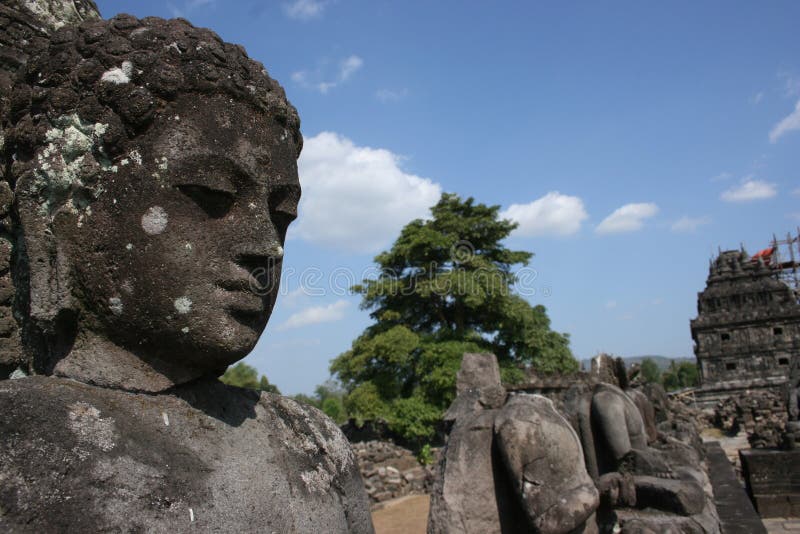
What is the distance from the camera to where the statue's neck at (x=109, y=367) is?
1.62 meters

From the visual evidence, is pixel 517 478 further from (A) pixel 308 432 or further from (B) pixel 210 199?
(B) pixel 210 199

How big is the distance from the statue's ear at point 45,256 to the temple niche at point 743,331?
39.1 m

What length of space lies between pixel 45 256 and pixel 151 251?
29cm

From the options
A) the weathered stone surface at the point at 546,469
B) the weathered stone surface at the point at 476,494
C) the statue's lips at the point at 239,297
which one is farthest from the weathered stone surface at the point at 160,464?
the weathered stone surface at the point at 476,494

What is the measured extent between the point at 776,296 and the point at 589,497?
42467mm

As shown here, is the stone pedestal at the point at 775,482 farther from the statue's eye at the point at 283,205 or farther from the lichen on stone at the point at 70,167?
the lichen on stone at the point at 70,167

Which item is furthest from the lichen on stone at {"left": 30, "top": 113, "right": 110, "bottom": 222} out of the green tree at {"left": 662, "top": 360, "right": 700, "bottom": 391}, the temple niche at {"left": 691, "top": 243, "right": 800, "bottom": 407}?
the green tree at {"left": 662, "top": 360, "right": 700, "bottom": 391}

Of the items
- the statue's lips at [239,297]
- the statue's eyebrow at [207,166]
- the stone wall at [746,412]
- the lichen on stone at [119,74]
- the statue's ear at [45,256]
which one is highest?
the lichen on stone at [119,74]

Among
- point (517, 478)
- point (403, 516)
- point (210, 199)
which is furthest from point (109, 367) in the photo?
point (403, 516)

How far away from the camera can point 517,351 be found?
26109 mm

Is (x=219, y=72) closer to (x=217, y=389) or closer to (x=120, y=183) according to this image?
(x=120, y=183)

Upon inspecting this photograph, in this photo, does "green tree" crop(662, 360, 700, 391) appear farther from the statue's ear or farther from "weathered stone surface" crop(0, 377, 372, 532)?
the statue's ear

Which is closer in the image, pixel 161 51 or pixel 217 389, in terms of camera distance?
pixel 161 51

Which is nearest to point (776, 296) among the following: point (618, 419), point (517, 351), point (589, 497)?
point (517, 351)
